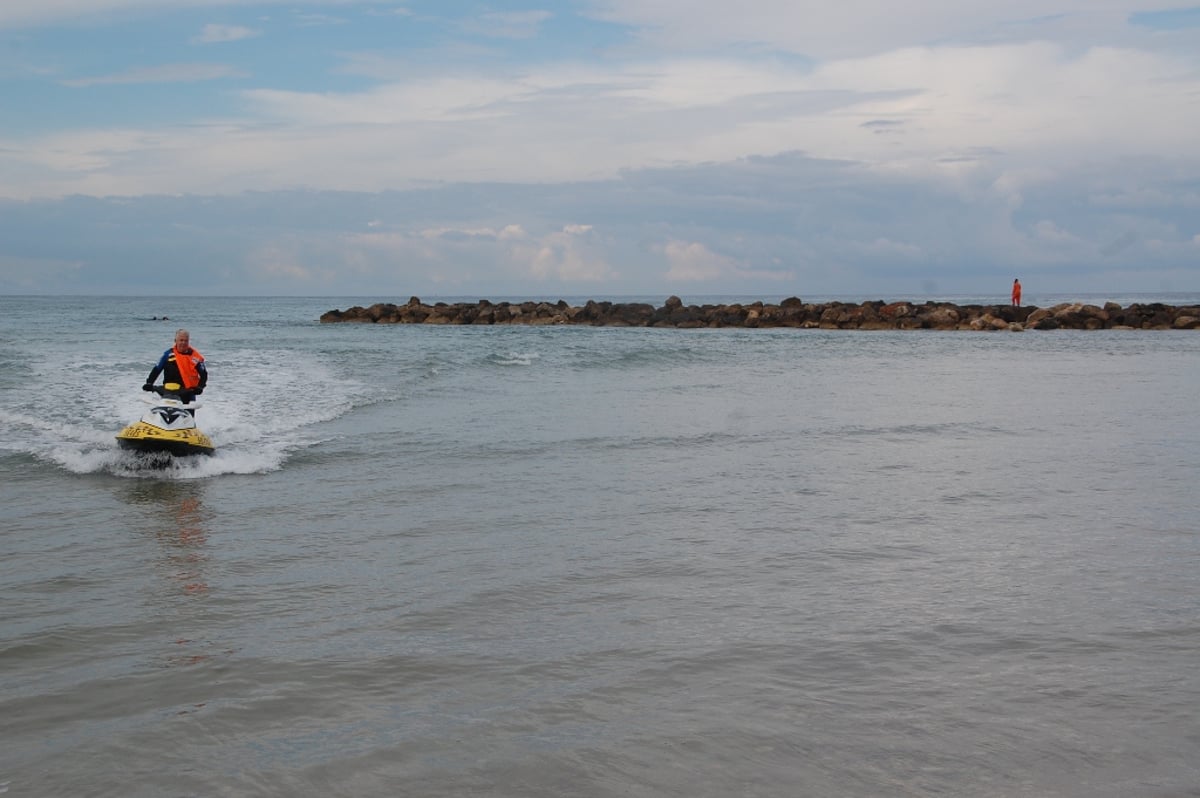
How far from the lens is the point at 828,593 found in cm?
643

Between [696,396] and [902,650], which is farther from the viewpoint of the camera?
[696,396]

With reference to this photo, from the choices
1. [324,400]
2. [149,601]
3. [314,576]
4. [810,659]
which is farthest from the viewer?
[324,400]

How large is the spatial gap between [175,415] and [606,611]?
827 centimetres

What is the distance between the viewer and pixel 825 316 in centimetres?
5028

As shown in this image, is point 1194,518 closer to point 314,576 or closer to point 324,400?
point 314,576

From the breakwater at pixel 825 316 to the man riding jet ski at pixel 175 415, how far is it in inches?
1571

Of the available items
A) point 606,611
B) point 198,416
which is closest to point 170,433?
point 198,416

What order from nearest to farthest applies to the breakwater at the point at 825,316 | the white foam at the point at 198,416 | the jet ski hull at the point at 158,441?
the jet ski hull at the point at 158,441 < the white foam at the point at 198,416 < the breakwater at the point at 825,316

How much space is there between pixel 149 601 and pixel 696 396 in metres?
14.2

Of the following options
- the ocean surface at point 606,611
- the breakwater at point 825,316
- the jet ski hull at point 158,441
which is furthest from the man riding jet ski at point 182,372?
the breakwater at point 825,316

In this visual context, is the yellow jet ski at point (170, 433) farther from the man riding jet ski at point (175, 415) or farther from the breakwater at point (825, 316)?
the breakwater at point (825, 316)

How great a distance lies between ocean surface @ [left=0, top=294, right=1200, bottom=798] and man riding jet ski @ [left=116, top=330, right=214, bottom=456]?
0.74ft

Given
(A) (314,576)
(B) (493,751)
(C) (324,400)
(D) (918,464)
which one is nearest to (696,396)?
(C) (324,400)

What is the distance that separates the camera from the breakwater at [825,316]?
47.3m
